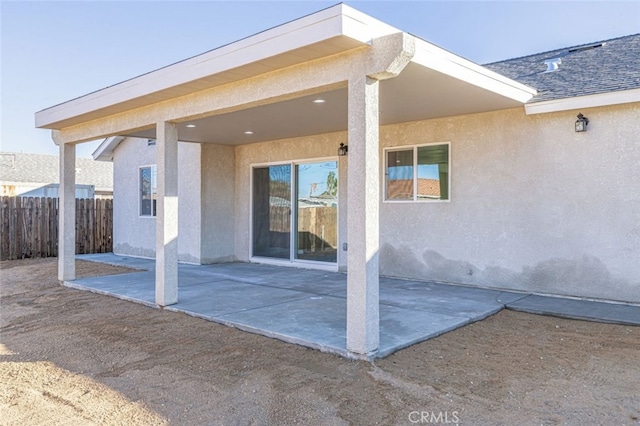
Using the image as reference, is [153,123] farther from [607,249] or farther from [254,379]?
[607,249]

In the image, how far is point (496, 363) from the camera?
4047 millimetres

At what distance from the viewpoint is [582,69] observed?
7348 millimetres

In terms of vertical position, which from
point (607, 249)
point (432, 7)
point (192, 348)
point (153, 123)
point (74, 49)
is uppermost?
point (432, 7)

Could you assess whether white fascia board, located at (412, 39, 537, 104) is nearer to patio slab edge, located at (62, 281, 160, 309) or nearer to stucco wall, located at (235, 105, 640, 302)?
stucco wall, located at (235, 105, 640, 302)

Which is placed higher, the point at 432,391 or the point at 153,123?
the point at 153,123

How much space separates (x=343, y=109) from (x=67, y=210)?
527 cm

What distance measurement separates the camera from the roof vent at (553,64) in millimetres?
7845

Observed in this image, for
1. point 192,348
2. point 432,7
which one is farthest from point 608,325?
point 432,7

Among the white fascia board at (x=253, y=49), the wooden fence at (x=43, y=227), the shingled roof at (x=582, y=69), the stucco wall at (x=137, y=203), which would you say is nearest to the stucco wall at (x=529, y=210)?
the shingled roof at (x=582, y=69)

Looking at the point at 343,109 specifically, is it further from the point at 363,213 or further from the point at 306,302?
the point at 363,213

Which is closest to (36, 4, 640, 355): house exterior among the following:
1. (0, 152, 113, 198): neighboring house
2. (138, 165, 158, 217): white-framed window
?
(138, 165, 158, 217): white-framed window

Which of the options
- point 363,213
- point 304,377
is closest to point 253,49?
point 363,213

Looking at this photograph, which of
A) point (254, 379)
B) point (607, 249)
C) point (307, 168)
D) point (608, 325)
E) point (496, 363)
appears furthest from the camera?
point (307, 168)

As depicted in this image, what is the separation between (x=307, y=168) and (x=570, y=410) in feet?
24.2
